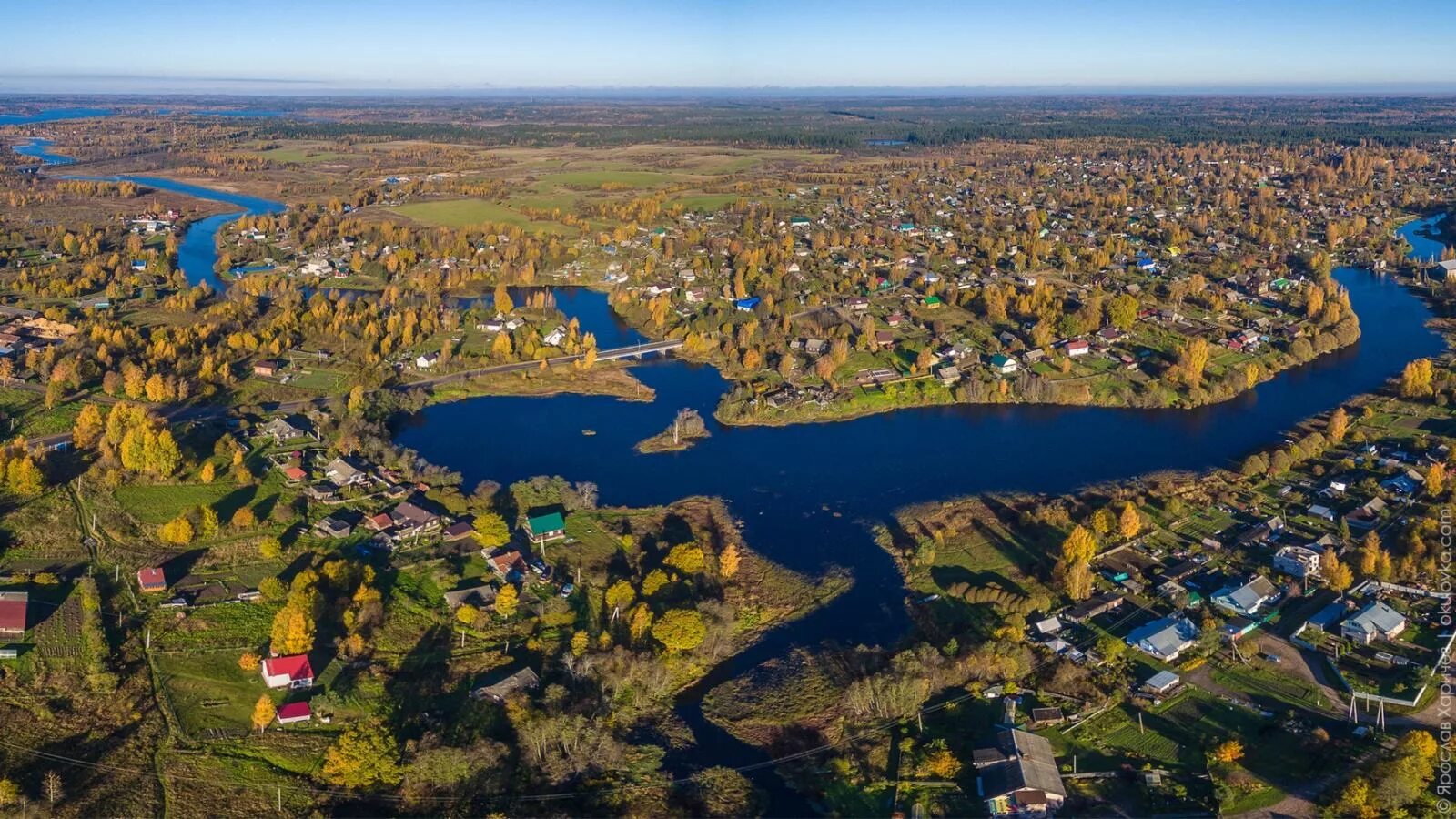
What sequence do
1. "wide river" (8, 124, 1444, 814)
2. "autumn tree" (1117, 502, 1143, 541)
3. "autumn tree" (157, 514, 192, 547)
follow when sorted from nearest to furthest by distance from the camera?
"autumn tree" (157, 514, 192, 547) < "autumn tree" (1117, 502, 1143, 541) < "wide river" (8, 124, 1444, 814)

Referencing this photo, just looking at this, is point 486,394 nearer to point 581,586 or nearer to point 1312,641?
point 581,586

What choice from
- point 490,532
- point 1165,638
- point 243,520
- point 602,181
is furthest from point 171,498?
point 602,181

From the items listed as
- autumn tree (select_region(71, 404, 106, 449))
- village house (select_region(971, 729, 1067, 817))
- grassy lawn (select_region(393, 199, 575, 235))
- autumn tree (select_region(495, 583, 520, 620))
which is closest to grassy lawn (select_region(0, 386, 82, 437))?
autumn tree (select_region(71, 404, 106, 449))

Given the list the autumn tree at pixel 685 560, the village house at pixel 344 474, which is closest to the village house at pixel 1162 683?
the autumn tree at pixel 685 560

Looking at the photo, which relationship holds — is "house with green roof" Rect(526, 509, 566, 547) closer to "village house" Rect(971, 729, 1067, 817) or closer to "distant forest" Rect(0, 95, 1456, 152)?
"village house" Rect(971, 729, 1067, 817)

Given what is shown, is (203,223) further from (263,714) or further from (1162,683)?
(1162,683)

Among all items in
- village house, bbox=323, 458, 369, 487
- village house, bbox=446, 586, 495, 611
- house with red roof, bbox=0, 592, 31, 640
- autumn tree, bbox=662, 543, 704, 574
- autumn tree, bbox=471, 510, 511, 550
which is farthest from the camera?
village house, bbox=323, 458, 369, 487
